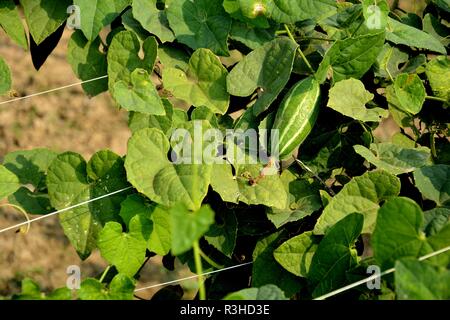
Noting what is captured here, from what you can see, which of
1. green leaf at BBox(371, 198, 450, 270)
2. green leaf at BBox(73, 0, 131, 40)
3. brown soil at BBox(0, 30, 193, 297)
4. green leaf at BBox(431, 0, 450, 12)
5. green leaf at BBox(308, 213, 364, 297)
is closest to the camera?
green leaf at BBox(371, 198, 450, 270)

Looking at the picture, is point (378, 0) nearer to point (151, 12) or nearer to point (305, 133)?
point (305, 133)

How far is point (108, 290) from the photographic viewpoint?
→ 98 cm

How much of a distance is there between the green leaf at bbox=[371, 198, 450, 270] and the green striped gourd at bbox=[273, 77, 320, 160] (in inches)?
11.1

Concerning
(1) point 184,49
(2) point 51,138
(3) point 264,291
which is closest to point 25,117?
(2) point 51,138

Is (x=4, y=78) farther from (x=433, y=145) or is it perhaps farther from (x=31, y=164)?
(x=433, y=145)

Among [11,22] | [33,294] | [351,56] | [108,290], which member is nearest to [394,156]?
[351,56]

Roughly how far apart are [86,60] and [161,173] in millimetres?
343

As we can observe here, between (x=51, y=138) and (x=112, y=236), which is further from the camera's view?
(x=51, y=138)

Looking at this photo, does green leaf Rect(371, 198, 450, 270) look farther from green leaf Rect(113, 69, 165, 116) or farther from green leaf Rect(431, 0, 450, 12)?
green leaf Rect(431, 0, 450, 12)

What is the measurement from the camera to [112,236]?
1.07 meters

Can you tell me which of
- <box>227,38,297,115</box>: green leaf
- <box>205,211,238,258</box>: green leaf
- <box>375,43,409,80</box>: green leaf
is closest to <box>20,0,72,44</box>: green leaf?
<box>227,38,297,115</box>: green leaf

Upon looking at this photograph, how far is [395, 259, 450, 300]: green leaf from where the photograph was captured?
0.79 meters

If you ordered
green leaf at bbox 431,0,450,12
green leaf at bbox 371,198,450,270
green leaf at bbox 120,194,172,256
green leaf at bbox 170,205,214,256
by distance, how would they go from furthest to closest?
green leaf at bbox 431,0,450,12
green leaf at bbox 120,194,172,256
green leaf at bbox 371,198,450,270
green leaf at bbox 170,205,214,256

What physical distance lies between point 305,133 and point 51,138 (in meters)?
1.81
